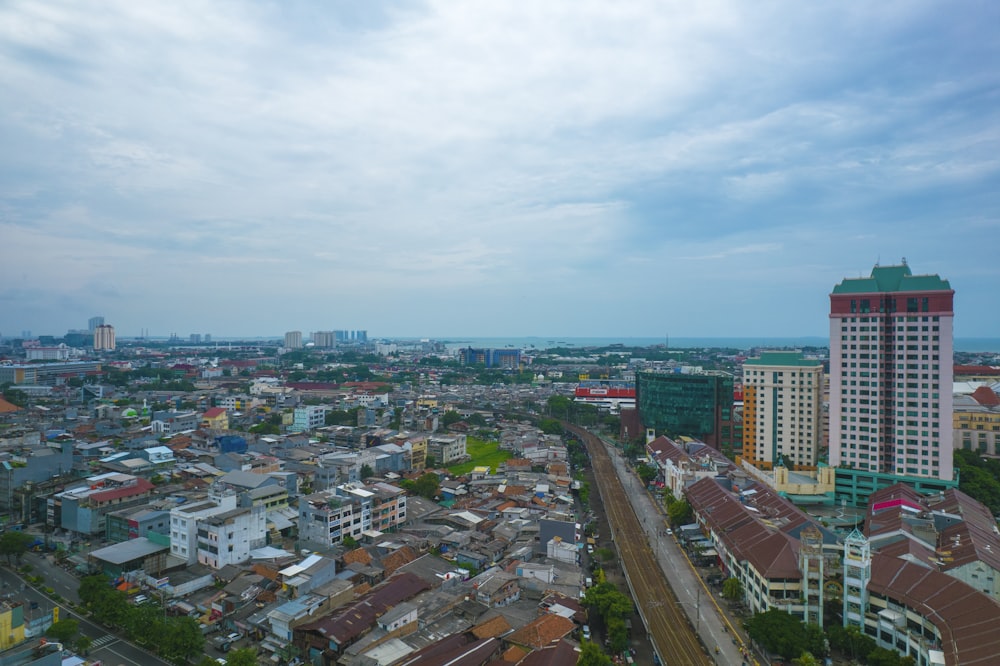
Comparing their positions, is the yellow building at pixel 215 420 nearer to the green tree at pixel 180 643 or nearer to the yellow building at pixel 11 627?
the yellow building at pixel 11 627

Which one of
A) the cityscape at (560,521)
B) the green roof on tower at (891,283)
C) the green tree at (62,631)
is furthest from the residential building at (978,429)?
the green tree at (62,631)

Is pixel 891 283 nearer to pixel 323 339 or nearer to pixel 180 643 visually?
pixel 180 643

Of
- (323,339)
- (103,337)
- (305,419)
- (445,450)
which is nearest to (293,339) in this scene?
(323,339)

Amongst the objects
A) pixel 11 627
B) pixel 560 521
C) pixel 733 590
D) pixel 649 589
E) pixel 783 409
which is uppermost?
pixel 783 409

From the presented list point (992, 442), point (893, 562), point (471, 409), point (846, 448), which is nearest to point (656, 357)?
point (471, 409)

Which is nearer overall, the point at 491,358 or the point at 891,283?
the point at 891,283

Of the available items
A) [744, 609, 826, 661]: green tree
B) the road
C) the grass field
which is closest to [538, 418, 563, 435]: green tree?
the grass field
